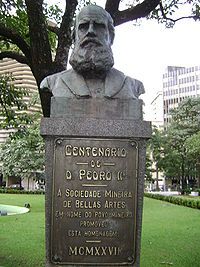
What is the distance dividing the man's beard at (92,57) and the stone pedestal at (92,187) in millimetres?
466

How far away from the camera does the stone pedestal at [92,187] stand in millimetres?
4648

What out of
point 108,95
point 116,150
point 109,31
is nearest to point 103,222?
point 116,150

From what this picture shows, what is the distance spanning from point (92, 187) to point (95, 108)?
911mm

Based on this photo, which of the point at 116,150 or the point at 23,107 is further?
the point at 23,107

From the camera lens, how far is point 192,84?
311 ft

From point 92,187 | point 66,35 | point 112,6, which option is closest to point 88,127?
point 92,187

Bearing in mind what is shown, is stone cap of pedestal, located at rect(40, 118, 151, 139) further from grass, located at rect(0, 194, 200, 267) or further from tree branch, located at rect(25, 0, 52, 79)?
grass, located at rect(0, 194, 200, 267)

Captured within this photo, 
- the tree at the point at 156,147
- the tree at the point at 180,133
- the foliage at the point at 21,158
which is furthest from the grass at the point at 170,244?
the tree at the point at 180,133

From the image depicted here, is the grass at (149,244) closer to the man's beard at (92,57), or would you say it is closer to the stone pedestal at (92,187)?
the stone pedestal at (92,187)

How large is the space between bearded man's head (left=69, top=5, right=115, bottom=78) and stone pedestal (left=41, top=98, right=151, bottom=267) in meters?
0.49

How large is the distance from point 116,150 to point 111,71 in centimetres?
101

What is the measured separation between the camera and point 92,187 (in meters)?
4.68

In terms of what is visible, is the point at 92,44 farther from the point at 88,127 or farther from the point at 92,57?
the point at 88,127

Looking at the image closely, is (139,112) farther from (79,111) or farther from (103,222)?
(103,222)
